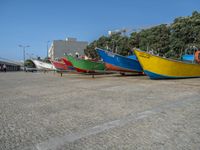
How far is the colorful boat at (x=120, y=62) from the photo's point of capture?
13062 millimetres

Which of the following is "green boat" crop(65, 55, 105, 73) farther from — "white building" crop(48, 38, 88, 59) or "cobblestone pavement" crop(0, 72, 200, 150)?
"white building" crop(48, 38, 88, 59)

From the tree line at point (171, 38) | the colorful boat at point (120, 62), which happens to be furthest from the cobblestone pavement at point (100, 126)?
the tree line at point (171, 38)

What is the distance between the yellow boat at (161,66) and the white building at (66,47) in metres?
68.1

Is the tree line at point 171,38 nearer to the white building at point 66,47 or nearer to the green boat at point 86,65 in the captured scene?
the green boat at point 86,65

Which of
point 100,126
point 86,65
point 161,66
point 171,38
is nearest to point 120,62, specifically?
point 86,65

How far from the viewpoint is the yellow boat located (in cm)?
963

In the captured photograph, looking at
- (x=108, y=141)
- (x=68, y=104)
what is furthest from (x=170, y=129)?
(x=68, y=104)

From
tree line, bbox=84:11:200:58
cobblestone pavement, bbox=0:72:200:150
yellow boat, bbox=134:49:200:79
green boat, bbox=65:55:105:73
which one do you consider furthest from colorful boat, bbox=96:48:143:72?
cobblestone pavement, bbox=0:72:200:150

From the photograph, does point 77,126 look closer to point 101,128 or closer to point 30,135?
point 101,128

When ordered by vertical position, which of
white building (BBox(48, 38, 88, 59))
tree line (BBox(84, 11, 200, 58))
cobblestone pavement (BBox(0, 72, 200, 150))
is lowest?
cobblestone pavement (BBox(0, 72, 200, 150))

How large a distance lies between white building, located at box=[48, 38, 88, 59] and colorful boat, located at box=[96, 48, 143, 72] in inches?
2522

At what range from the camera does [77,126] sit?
108 inches

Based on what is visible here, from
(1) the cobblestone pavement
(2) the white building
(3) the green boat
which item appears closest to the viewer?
(1) the cobblestone pavement

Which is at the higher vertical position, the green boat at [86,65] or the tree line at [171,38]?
the tree line at [171,38]
